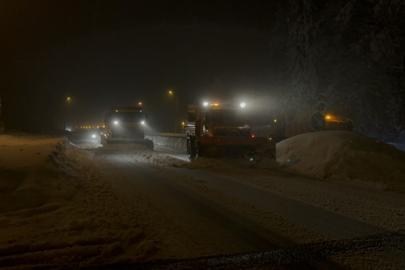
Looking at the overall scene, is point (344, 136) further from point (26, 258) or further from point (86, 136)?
point (86, 136)

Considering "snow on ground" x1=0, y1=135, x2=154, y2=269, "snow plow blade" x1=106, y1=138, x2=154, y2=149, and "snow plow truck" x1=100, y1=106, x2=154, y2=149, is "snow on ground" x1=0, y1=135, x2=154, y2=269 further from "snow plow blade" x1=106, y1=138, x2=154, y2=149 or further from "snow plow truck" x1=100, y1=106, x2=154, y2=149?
"snow plow truck" x1=100, y1=106, x2=154, y2=149

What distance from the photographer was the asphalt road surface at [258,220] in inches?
225

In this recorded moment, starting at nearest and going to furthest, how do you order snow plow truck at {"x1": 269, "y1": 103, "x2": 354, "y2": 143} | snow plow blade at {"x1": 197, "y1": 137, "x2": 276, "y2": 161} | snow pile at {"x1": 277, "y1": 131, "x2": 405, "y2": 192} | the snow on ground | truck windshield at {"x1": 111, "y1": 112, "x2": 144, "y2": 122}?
the snow on ground < snow pile at {"x1": 277, "y1": 131, "x2": 405, "y2": 192} < snow plow blade at {"x1": 197, "y1": 137, "x2": 276, "y2": 161} < truck windshield at {"x1": 111, "y1": 112, "x2": 144, "y2": 122} < snow plow truck at {"x1": 269, "y1": 103, "x2": 354, "y2": 143}

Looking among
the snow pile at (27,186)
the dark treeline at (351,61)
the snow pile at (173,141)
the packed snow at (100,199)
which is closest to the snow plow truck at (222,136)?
the packed snow at (100,199)

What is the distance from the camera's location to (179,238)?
6500 millimetres

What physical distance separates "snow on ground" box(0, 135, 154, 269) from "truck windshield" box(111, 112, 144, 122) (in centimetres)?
1918

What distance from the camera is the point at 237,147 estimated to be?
1831 cm

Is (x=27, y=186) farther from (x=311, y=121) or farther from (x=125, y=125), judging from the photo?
(x=311, y=121)

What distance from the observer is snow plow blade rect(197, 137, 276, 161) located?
18.2 m

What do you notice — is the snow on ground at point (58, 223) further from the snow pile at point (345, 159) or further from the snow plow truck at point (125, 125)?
the snow plow truck at point (125, 125)

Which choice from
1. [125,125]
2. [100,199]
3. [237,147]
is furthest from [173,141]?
[100,199]

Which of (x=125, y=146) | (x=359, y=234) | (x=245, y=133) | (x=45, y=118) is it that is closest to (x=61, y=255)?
(x=359, y=234)

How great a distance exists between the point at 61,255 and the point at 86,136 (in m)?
51.7

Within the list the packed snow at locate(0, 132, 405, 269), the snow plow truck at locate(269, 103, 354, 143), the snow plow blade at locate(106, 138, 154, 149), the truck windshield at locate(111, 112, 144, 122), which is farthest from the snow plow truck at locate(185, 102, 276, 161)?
the snow plow truck at locate(269, 103, 354, 143)
